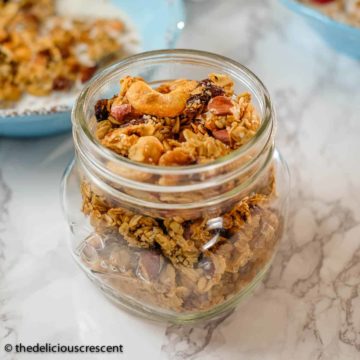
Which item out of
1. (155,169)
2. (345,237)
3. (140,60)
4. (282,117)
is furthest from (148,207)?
(282,117)

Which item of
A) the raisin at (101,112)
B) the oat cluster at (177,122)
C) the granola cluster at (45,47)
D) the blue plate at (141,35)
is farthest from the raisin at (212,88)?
the granola cluster at (45,47)

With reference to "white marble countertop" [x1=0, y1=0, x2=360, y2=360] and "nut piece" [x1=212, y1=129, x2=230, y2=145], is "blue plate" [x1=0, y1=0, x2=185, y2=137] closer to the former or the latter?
"white marble countertop" [x1=0, y1=0, x2=360, y2=360]

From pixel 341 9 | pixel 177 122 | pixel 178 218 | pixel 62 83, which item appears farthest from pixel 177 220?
pixel 341 9

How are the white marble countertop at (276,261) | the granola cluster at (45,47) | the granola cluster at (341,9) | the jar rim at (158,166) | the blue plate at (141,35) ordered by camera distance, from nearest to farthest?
the jar rim at (158,166)
the white marble countertop at (276,261)
the blue plate at (141,35)
the granola cluster at (45,47)
the granola cluster at (341,9)

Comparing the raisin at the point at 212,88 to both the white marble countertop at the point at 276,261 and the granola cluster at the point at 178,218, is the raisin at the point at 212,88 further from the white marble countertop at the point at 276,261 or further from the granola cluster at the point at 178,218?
the white marble countertop at the point at 276,261

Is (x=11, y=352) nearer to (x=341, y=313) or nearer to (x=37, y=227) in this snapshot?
(x=37, y=227)

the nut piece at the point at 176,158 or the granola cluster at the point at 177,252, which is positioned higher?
the nut piece at the point at 176,158

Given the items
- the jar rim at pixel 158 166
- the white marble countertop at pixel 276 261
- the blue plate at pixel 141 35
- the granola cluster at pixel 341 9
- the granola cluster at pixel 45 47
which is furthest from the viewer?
the granola cluster at pixel 341 9
